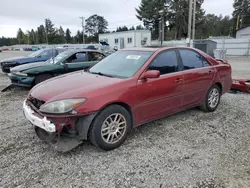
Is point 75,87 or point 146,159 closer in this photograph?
point 146,159

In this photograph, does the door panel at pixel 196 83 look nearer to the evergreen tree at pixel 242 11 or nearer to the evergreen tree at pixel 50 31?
the evergreen tree at pixel 242 11

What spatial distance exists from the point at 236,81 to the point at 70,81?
518 centimetres

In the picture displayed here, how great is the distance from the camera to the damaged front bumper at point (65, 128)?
8.51ft

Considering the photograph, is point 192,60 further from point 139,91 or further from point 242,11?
point 242,11

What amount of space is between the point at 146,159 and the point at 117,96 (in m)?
0.93

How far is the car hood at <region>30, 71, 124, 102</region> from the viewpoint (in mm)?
2703

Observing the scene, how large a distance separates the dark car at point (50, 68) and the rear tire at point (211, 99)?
420 cm

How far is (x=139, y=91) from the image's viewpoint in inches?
122

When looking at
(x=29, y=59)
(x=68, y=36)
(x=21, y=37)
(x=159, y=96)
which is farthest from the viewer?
(x=68, y=36)

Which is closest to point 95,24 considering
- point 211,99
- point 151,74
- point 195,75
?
point 211,99

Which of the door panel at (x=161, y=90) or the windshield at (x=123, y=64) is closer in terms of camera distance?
the door panel at (x=161, y=90)

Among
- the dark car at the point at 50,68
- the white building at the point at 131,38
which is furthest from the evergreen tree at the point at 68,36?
the dark car at the point at 50,68

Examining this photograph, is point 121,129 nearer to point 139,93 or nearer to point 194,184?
point 139,93

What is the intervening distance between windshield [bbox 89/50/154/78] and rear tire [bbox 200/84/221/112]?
1.75 meters
